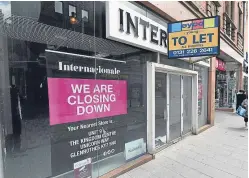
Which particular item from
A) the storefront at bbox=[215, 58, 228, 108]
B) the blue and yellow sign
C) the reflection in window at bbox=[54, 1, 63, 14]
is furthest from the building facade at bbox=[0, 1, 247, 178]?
the storefront at bbox=[215, 58, 228, 108]

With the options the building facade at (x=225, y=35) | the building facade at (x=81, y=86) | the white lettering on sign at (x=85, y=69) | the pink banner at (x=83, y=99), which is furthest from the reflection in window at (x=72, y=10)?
the building facade at (x=225, y=35)

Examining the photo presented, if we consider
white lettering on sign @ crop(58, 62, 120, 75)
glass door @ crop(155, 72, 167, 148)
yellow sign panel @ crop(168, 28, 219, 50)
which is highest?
yellow sign panel @ crop(168, 28, 219, 50)

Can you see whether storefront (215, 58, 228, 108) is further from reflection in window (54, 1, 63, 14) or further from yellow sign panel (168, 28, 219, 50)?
reflection in window (54, 1, 63, 14)

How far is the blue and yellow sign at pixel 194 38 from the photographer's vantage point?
16.3 feet

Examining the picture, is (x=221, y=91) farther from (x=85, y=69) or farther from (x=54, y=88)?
(x=54, y=88)

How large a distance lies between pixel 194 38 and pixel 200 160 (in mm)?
3020

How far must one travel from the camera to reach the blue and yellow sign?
16.3 feet

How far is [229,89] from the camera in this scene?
1509 centimetres

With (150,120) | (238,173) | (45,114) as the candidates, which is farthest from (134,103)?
(238,173)

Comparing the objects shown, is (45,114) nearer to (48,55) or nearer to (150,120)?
(48,55)

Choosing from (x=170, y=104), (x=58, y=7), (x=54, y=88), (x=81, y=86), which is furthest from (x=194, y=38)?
(x=54, y=88)

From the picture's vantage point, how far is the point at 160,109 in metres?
5.59

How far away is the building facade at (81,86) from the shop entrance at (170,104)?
4cm

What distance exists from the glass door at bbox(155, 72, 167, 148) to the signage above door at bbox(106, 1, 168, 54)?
0.80 m
